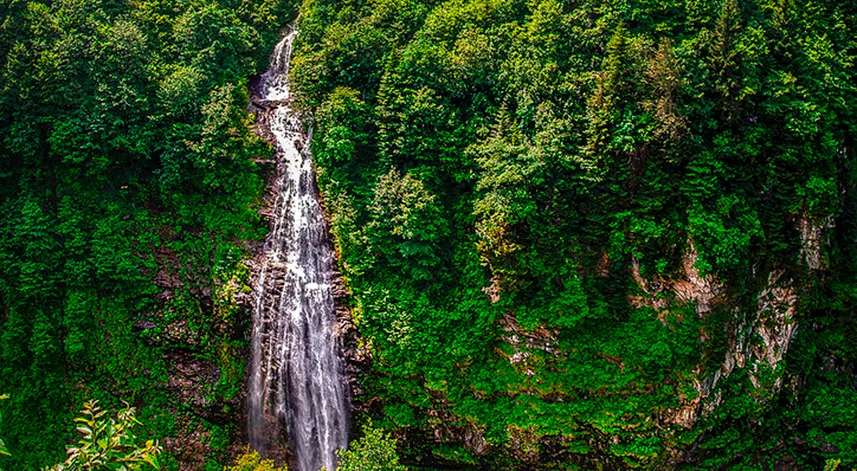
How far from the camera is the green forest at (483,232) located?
1530 cm

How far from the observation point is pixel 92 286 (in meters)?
18.3

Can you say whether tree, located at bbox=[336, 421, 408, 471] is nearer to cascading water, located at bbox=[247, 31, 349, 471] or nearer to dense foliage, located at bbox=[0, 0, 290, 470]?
cascading water, located at bbox=[247, 31, 349, 471]

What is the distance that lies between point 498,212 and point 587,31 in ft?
21.4

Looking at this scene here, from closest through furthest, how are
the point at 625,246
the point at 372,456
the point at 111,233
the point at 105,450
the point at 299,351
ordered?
the point at 105,450
the point at 625,246
the point at 372,456
the point at 299,351
the point at 111,233

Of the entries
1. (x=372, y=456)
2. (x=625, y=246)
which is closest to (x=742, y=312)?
(x=625, y=246)

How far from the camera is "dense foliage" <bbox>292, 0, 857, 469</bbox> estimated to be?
49.8ft

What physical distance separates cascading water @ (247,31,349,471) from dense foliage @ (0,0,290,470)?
0.84 m

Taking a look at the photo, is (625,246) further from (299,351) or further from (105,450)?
(105,450)

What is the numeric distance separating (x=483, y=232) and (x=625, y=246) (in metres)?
4.00

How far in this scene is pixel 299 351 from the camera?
1805 centimetres

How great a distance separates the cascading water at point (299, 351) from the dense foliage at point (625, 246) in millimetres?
1206

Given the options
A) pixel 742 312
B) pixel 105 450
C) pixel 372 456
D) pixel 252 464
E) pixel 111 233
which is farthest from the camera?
pixel 111 233

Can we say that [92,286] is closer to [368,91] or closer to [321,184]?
[321,184]

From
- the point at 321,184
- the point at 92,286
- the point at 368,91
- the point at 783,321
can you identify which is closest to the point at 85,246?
the point at 92,286
